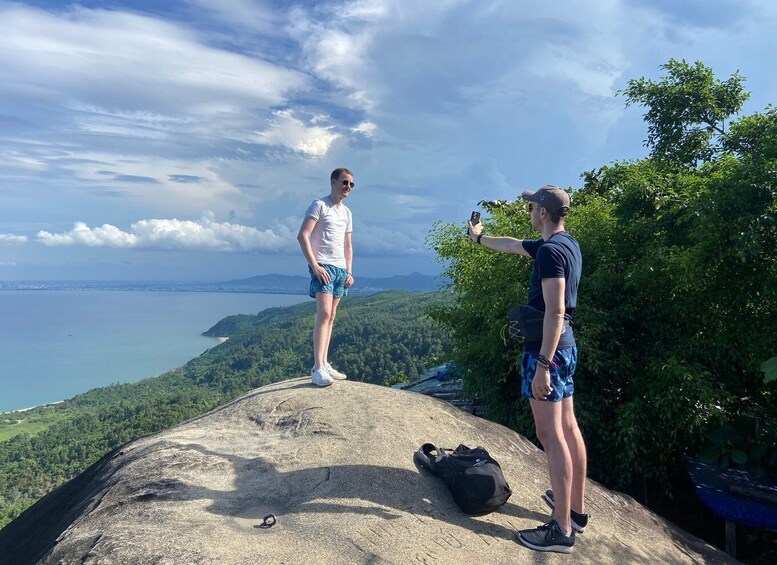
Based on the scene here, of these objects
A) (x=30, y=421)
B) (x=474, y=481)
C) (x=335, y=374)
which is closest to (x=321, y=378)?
(x=335, y=374)

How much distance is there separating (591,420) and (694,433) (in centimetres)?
138

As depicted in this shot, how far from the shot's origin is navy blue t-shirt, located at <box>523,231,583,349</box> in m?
3.53

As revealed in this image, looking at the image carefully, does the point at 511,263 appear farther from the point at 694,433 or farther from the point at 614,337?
the point at 694,433

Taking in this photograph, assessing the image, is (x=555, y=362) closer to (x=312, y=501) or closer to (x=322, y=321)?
(x=312, y=501)

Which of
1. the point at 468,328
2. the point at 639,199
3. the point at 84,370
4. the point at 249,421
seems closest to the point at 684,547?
the point at 249,421

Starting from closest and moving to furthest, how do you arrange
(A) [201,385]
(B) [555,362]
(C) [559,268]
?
(C) [559,268] → (B) [555,362] → (A) [201,385]

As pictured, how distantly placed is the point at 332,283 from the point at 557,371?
331 centimetres

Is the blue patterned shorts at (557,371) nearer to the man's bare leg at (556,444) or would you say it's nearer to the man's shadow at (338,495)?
the man's bare leg at (556,444)

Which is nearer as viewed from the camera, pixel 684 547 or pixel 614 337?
pixel 684 547

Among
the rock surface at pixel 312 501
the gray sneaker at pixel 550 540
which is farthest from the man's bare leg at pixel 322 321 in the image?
the gray sneaker at pixel 550 540

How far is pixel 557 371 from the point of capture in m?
3.73

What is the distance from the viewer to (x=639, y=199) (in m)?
8.64

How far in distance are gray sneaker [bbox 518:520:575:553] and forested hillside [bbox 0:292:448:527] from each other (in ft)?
95.5

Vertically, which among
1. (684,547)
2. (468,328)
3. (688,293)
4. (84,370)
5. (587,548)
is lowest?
(84,370)
